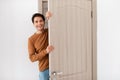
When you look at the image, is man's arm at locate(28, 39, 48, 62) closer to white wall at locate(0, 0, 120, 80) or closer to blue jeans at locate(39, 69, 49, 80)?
blue jeans at locate(39, 69, 49, 80)

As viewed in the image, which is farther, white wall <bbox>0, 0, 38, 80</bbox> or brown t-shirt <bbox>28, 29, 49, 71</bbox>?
white wall <bbox>0, 0, 38, 80</bbox>

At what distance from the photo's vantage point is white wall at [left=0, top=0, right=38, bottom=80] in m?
2.90

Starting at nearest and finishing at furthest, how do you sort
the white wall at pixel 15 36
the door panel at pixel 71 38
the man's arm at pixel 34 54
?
1. the man's arm at pixel 34 54
2. the door panel at pixel 71 38
3. the white wall at pixel 15 36

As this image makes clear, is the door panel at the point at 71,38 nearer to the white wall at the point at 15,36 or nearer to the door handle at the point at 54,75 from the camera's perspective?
the door handle at the point at 54,75
